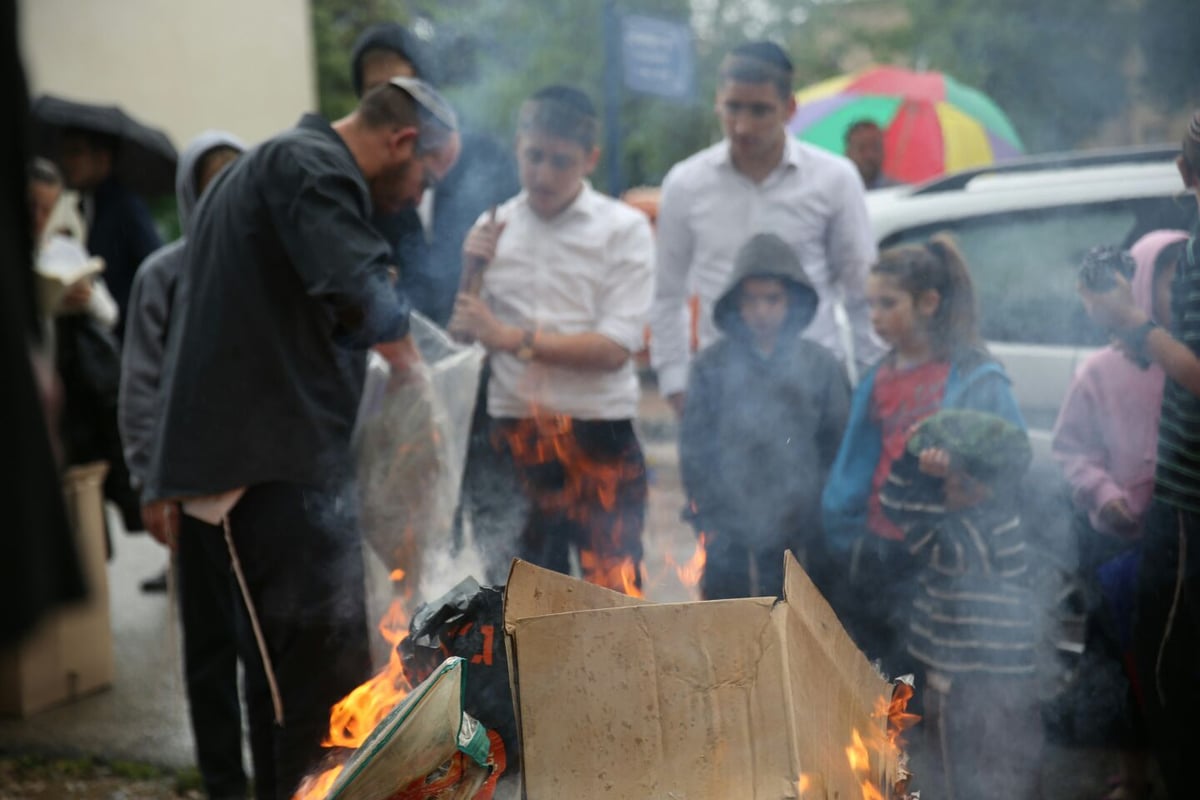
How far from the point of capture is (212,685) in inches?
141

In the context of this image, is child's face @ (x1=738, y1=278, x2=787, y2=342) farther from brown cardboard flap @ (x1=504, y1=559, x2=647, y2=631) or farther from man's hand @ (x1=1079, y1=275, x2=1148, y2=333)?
brown cardboard flap @ (x1=504, y1=559, x2=647, y2=631)

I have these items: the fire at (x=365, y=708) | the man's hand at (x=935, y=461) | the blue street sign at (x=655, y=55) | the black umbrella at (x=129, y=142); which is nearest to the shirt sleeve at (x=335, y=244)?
the fire at (x=365, y=708)

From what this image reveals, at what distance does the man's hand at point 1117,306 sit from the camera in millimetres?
3131

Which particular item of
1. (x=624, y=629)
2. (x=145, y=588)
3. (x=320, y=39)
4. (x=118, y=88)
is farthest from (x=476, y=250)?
(x=320, y=39)

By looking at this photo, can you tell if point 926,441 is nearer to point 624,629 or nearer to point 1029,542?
point 1029,542

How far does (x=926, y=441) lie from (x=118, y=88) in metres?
15.5

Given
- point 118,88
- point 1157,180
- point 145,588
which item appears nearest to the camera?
point 1157,180

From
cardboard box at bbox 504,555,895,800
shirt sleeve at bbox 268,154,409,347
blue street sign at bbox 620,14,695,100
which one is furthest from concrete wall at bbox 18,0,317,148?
cardboard box at bbox 504,555,895,800

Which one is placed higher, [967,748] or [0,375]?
[0,375]

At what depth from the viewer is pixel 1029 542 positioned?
3602 mm

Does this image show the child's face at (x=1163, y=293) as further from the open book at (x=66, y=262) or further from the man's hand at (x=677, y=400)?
the open book at (x=66, y=262)

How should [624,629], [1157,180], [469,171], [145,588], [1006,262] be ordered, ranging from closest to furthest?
1. [624,629]
2. [1157,180]
3. [1006,262]
4. [469,171]
5. [145,588]

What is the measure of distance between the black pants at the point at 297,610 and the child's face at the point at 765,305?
1695 mm

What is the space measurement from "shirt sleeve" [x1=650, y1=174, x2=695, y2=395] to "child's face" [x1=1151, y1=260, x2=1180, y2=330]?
1.74m
